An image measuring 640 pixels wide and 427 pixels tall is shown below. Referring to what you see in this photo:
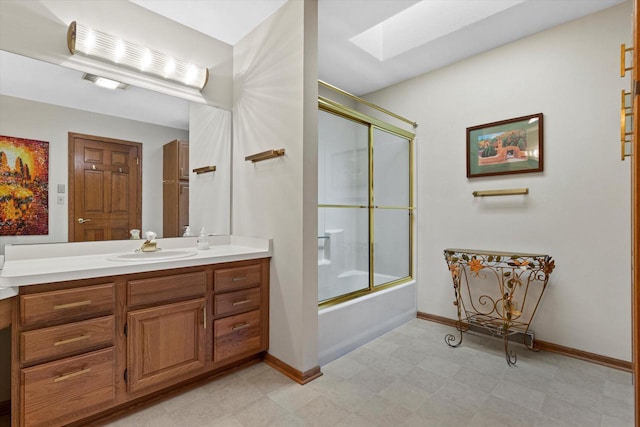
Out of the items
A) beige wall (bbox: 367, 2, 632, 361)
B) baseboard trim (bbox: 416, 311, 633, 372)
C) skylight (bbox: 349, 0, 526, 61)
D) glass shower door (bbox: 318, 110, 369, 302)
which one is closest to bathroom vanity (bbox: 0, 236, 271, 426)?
glass shower door (bbox: 318, 110, 369, 302)

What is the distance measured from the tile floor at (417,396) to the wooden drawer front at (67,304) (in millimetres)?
624

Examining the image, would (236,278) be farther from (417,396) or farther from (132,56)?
(132,56)

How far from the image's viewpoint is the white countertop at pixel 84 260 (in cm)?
139

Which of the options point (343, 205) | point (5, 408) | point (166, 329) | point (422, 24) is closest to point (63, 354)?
point (166, 329)

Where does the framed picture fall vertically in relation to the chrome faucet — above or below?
above

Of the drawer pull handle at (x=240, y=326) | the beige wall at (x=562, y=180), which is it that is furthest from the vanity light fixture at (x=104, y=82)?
the beige wall at (x=562, y=180)

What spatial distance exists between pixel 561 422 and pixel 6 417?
2928 millimetres

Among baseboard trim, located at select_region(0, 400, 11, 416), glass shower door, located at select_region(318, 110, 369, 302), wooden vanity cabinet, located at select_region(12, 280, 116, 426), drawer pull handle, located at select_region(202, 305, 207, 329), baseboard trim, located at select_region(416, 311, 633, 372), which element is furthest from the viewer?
glass shower door, located at select_region(318, 110, 369, 302)

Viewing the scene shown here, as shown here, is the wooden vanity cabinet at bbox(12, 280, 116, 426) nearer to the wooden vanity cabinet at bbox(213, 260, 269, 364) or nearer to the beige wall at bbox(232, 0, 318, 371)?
the wooden vanity cabinet at bbox(213, 260, 269, 364)

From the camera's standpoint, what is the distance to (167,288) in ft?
5.88

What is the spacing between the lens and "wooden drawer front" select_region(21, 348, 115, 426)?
1.37 meters

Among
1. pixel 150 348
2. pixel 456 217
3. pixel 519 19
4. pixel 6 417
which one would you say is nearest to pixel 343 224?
pixel 456 217

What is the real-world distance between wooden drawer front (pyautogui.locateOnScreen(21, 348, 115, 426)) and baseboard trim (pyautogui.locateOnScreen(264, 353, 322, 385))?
3.19 ft

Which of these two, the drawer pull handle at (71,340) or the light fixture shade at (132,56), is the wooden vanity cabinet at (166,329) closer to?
the drawer pull handle at (71,340)
